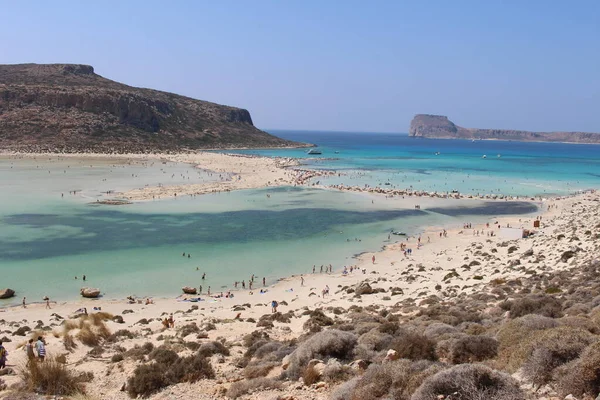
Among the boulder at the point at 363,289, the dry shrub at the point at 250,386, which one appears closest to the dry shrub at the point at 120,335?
the dry shrub at the point at 250,386

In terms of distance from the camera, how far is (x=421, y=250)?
2844 centimetres

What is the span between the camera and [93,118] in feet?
357

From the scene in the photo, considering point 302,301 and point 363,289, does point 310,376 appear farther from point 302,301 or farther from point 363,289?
point 363,289

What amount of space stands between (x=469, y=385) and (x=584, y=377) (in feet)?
4.20

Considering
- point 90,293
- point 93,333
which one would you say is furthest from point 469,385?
point 90,293

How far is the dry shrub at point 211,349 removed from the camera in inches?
399

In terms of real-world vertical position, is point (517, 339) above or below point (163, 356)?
above

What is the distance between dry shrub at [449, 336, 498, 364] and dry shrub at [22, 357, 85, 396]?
6371 mm

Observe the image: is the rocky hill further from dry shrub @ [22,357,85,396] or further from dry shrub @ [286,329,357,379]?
dry shrub @ [286,329,357,379]

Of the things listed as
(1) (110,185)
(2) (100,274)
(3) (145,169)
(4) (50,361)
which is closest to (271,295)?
(2) (100,274)

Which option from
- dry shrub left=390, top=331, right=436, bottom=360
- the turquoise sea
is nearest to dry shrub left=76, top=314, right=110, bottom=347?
the turquoise sea

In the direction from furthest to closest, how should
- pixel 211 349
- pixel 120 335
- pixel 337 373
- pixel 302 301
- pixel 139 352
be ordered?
pixel 302 301, pixel 120 335, pixel 139 352, pixel 211 349, pixel 337 373

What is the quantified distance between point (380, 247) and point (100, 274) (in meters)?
16.0

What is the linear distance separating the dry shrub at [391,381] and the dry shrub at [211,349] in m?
4.31
